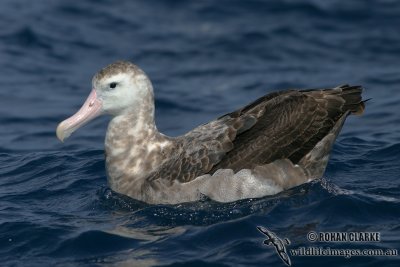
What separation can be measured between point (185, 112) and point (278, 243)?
7.58m

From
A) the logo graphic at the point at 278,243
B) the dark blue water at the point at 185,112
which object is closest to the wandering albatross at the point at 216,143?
the dark blue water at the point at 185,112

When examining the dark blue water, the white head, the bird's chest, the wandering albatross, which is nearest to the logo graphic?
the dark blue water

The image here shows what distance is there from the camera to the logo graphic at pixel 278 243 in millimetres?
7509

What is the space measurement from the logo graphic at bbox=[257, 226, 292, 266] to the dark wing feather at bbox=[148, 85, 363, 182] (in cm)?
100

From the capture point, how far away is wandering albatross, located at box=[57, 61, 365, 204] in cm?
893

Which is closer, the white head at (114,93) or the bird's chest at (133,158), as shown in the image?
the white head at (114,93)

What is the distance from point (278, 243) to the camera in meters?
7.79

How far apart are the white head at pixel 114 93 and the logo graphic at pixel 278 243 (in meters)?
1.98

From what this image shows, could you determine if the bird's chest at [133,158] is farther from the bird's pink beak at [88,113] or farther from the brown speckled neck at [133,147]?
the bird's pink beak at [88,113]

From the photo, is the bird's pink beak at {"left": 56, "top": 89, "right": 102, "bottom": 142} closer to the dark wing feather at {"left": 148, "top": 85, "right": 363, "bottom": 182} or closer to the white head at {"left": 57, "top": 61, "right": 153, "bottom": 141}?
the white head at {"left": 57, "top": 61, "right": 153, "bottom": 141}

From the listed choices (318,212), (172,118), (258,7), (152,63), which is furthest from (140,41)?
(318,212)

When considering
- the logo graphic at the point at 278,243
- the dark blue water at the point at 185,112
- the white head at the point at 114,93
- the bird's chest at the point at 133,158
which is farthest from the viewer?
the bird's chest at the point at 133,158

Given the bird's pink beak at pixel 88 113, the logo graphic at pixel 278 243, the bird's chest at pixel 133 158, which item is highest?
the bird's pink beak at pixel 88 113

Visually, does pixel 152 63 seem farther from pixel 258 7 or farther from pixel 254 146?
pixel 254 146
